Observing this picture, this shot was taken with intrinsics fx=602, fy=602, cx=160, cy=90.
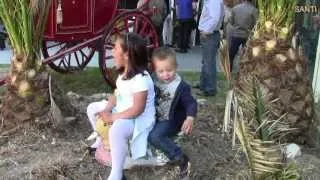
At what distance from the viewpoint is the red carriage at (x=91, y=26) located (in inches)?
303

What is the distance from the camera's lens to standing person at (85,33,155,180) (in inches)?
166

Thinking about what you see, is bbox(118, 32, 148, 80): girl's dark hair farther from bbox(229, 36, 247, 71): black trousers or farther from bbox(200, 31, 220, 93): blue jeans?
bbox(229, 36, 247, 71): black trousers

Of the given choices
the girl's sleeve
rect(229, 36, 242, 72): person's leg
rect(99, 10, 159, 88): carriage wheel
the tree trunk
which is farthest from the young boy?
rect(229, 36, 242, 72): person's leg

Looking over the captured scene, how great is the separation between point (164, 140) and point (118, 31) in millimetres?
3680

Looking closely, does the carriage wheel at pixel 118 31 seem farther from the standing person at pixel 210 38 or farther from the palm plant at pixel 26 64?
the palm plant at pixel 26 64

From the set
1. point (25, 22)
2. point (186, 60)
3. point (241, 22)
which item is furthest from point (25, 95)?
point (186, 60)

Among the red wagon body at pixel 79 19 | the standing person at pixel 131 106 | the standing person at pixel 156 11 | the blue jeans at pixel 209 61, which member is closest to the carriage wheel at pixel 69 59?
the red wagon body at pixel 79 19

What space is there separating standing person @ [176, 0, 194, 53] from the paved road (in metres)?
0.23

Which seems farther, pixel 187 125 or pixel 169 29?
pixel 169 29

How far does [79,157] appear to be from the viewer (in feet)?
15.6

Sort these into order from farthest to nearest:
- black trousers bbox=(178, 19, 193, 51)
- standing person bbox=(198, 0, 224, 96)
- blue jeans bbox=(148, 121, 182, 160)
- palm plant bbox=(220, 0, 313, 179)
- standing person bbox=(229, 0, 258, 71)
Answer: black trousers bbox=(178, 19, 193, 51) → standing person bbox=(229, 0, 258, 71) → standing person bbox=(198, 0, 224, 96) → palm plant bbox=(220, 0, 313, 179) → blue jeans bbox=(148, 121, 182, 160)

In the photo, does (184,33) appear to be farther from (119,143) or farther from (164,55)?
(119,143)

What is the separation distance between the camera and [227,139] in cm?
530

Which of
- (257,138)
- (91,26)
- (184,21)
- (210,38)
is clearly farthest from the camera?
(184,21)
